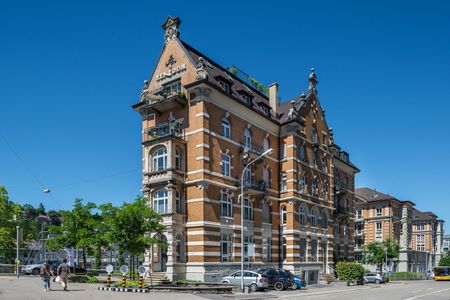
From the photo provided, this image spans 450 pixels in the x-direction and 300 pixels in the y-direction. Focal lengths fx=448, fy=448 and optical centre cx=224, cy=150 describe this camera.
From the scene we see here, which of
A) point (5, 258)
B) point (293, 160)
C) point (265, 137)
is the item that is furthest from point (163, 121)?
point (5, 258)

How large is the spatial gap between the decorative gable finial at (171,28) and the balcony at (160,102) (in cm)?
519

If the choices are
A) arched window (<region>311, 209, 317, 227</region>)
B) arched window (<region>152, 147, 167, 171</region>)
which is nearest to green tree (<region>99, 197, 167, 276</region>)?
arched window (<region>152, 147, 167, 171</region>)

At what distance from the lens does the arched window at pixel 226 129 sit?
3719cm

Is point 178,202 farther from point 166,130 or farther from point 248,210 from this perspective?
point 248,210

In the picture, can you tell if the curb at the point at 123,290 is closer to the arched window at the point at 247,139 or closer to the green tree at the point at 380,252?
the arched window at the point at 247,139

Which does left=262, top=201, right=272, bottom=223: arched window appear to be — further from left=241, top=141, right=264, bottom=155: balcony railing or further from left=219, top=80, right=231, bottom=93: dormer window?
left=219, top=80, right=231, bottom=93: dormer window

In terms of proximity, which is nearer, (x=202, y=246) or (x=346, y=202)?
(x=202, y=246)

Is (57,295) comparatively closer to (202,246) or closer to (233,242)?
(202,246)

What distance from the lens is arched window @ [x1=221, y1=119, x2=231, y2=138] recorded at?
37.2 m

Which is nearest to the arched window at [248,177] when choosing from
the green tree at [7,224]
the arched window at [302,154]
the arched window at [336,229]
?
the arched window at [302,154]

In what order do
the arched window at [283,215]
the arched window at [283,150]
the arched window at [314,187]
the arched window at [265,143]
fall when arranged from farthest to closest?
1. the arched window at [314,187]
2. the arched window at [283,150]
3. the arched window at [283,215]
4. the arched window at [265,143]

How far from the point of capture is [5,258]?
56.1 meters

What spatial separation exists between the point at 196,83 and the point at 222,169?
7.26 meters

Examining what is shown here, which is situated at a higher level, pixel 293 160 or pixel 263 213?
pixel 293 160
